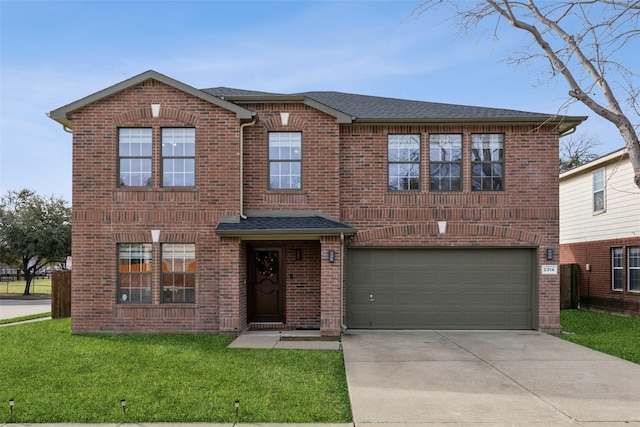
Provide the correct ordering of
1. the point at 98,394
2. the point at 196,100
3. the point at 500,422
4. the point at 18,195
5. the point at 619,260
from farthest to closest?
the point at 18,195 → the point at 619,260 → the point at 196,100 → the point at 98,394 → the point at 500,422

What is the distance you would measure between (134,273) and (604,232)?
15.5 m

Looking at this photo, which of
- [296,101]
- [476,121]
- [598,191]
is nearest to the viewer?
[296,101]

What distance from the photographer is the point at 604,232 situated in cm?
1775

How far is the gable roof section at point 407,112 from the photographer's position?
1287cm

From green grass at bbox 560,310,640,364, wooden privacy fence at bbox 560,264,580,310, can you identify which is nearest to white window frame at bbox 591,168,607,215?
wooden privacy fence at bbox 560,264,580,310

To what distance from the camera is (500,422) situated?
19.6ft

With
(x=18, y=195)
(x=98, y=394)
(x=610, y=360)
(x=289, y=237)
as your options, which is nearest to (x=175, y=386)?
(x=98, y=394)

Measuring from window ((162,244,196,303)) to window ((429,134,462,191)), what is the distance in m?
6.50

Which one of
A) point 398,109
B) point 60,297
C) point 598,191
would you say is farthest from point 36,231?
point 598,191

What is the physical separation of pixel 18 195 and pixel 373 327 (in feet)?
109

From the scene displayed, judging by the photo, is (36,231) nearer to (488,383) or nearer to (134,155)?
(134,155)

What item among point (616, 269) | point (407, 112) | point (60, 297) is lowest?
point (60, 297)

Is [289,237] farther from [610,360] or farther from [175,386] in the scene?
[610,360]

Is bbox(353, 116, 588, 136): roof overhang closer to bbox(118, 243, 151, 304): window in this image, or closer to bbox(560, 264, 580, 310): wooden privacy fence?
bbox(118, 243, 151, 304): window
